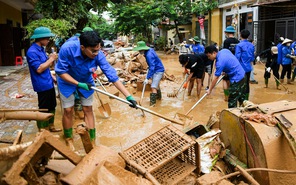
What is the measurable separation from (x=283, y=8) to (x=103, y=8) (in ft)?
28.0

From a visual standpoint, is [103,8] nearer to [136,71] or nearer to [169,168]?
[136,71]

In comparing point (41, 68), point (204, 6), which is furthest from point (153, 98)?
point (204, 6)

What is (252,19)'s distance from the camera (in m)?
16.4

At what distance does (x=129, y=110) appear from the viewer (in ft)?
23.0

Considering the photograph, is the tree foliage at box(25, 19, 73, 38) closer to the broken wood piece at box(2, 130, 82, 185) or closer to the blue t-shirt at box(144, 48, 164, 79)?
the blue t-shirt at box(144, 48, 164, 79)

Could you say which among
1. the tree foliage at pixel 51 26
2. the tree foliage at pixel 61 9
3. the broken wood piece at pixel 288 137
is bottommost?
the broken wood piece at pixel 288 137

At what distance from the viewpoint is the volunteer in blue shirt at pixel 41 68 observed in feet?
14.9

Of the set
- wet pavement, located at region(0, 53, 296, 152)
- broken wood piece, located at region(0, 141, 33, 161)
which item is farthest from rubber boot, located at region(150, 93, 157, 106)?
broken wood piece, located at region(0, 141, 33, 161)

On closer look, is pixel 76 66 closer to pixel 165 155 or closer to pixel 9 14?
pixel 165 155

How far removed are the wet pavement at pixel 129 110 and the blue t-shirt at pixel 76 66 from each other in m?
1.03

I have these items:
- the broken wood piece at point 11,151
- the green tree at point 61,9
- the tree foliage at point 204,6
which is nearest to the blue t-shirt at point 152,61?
the green tree at point 61,9

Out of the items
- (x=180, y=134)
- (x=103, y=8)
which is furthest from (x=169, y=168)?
(x=103, y=8)

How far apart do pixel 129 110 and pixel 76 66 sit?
313 cm

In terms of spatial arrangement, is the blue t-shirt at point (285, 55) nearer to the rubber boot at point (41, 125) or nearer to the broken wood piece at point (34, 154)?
the rubber boot at point (41, 125)
